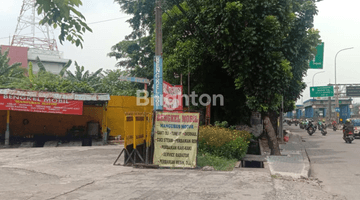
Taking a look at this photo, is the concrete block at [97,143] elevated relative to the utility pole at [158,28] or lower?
lower

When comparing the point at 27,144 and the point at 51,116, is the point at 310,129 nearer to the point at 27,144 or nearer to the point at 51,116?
the point at 51,116

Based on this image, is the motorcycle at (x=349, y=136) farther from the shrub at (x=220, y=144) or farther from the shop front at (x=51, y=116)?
the shop front at (x=51, y=116)

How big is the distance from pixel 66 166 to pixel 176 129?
12.3 ft

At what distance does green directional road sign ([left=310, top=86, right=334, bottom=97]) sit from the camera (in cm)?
4453

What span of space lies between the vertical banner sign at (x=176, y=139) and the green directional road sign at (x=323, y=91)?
4056 cm

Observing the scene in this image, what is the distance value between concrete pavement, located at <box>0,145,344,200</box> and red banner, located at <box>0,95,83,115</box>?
20.8ft

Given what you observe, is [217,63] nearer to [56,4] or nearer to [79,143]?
[79,143]

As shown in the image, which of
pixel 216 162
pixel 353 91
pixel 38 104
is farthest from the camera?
pixel 353 91

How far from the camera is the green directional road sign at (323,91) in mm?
44531

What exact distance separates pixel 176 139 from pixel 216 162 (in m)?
1.76

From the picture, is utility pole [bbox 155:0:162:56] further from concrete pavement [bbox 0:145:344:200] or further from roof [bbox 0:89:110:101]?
roof [bbox 0:89:110:101]

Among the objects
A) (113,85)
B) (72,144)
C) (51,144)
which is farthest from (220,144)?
(113,85)

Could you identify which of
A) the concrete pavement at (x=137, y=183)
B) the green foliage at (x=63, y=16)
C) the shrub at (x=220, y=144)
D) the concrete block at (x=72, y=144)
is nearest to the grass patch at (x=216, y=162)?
the shrub at (x=220, y=144)

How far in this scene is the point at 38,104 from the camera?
16375 mm
